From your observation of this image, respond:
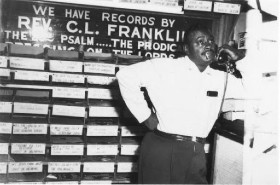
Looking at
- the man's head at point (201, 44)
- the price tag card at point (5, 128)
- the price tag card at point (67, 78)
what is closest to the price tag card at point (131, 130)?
the price tag card at point (67, 78)

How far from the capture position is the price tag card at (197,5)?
10.6 ft

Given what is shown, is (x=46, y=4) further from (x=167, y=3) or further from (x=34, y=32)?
(x=167, y=3)

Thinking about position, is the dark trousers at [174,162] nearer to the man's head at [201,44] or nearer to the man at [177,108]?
the man at [177,108]

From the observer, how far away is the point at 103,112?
3.49m

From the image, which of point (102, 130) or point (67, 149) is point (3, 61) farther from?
point (102, 130)

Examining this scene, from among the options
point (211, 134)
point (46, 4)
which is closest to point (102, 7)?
point (46, 4)

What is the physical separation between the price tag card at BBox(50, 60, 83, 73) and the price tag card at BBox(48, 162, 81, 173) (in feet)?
3.36

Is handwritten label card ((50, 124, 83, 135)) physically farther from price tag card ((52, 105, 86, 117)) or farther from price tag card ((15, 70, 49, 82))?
price tag card ((15, 70, 49, 82))

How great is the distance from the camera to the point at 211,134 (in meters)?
3.42

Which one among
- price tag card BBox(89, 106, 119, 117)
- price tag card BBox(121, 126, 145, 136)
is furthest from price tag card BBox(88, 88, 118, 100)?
price tag card BBox(121, 126, 145, 136)

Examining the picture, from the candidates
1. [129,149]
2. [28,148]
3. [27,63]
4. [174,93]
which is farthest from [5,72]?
[174,93]

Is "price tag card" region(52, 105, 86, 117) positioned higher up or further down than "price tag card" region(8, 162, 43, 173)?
higher up

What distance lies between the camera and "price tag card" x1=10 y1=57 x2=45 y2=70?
3275 millimetres

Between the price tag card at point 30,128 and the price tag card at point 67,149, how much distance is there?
21 cm
